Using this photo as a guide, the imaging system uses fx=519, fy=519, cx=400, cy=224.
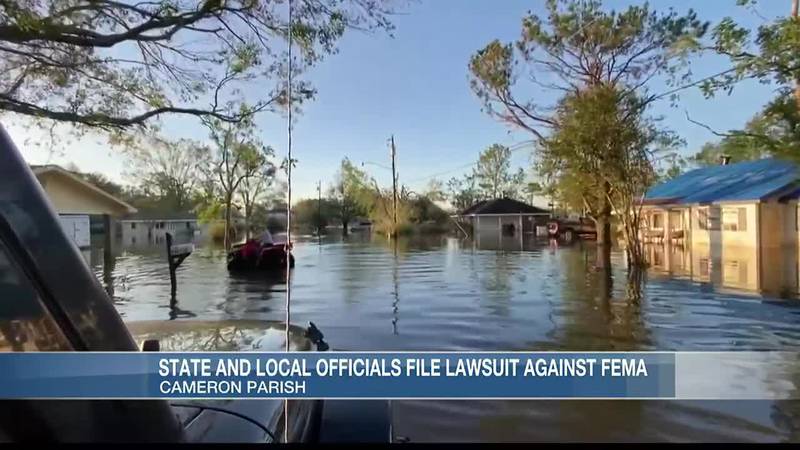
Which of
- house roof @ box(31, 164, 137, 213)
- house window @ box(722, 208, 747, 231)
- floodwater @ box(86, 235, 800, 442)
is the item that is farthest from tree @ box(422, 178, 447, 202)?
house window @ box(722, 208, 747, 231)

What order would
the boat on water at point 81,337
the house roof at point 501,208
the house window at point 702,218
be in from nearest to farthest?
the boat on water at point 81,337 → the house roof at point 501,208 → the house window at point 702,218

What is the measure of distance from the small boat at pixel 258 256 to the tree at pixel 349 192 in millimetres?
219

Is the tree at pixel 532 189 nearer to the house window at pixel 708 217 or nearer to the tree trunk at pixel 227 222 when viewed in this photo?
the house window at pixel 708 217

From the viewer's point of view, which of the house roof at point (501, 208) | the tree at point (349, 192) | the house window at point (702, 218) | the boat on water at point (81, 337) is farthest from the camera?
the house window at point (702, 218)

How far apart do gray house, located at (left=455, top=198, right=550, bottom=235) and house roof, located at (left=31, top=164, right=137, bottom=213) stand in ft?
3.69

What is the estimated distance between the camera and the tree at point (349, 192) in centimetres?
176

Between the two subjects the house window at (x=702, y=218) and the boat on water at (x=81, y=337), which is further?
the house window at (x=702, y=218)

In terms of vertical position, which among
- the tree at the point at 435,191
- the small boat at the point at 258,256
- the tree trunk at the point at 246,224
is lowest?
the small boat at the point at 258,256

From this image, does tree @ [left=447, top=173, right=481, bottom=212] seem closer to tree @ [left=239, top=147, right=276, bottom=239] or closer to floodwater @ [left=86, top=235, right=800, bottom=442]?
floodwater @ [left=86, top=235, right=800, bottom=442]

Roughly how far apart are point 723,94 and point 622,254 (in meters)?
0.69

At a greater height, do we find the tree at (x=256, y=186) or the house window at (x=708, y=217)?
the tree at (x=256, y=186)

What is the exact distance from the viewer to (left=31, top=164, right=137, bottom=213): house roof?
1.54m

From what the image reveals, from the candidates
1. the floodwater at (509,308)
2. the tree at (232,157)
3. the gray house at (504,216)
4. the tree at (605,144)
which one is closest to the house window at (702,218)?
the floodwater at (509,308)

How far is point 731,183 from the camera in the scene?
183 centimetres
